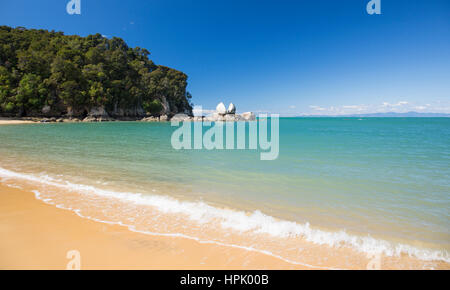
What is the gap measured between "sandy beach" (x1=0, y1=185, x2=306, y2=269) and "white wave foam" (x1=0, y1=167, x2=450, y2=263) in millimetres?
828

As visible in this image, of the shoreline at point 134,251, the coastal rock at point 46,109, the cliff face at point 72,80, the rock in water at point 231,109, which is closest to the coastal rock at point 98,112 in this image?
the cliff face at point 72,80

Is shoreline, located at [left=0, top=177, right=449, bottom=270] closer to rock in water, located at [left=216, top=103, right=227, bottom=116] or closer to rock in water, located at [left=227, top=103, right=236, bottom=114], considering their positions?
rock in water, located at [left=227, top=103, right=236, bottom=114]

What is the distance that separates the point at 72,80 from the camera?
50.5 m

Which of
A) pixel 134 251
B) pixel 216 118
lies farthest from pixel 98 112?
pixel 134 251

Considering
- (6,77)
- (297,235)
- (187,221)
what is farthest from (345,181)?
(6,77)

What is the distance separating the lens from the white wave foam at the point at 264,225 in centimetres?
315

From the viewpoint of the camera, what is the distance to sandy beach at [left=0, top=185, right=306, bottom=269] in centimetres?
266

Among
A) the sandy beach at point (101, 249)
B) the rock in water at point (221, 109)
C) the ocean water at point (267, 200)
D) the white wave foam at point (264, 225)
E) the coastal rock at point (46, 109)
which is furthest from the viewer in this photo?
the rock in water at point (221, 109)

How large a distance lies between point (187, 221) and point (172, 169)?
4.40 meters

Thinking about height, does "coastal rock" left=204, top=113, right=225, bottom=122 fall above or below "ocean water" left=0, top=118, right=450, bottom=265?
above

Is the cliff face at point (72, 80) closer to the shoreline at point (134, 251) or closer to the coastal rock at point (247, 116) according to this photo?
the coastal rock at point (247, 116)

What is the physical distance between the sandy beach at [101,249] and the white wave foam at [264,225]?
828mm

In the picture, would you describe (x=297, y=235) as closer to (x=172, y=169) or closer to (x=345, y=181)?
(x=345, y=181)

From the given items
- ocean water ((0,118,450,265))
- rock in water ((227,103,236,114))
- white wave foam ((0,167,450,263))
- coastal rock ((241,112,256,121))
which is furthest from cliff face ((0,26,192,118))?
white wave foam ((0,167,450,263))
